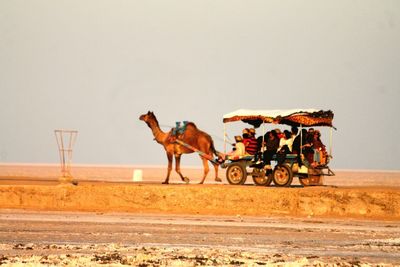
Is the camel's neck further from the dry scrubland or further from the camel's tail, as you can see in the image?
the dry scrubland

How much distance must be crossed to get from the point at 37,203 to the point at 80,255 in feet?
58.1

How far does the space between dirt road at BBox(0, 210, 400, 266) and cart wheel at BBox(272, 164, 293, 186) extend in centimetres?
623

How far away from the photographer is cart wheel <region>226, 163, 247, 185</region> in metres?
40.5

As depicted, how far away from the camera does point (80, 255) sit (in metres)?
19.6

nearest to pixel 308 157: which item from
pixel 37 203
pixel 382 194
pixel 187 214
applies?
pixel 382 194

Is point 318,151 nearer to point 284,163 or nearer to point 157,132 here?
point 284,163

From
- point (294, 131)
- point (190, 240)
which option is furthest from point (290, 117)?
point (190, 240)

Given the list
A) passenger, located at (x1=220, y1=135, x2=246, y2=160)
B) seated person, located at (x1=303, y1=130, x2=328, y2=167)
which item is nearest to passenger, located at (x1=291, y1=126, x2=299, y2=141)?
seated person, located at (x1=303, y1=130, x2=328, y2=167)

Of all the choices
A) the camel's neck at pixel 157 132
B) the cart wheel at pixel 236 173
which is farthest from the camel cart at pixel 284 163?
the camel's neck at pixel 157 132

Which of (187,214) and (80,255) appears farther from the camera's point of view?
(187,214)

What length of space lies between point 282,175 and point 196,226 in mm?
11519

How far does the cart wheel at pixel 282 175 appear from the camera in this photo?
38938mm

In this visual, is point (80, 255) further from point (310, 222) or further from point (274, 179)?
point (274, 179)

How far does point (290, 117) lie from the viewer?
1548 inches
